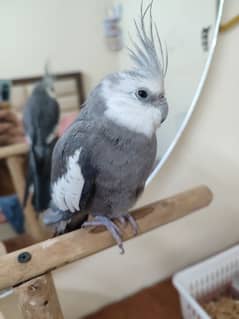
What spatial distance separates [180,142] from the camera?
0.73m

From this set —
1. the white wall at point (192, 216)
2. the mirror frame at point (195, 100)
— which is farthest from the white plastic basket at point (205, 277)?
the mirror frame at point (195, 100)

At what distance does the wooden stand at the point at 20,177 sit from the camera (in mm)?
556

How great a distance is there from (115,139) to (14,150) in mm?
251

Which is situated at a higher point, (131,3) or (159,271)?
Answer: (131,3)

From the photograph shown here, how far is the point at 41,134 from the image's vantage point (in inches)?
21.6

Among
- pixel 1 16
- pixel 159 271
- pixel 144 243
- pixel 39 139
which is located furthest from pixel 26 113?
pixel 159 271

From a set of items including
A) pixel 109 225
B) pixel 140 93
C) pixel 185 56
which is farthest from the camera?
pixel 185 56

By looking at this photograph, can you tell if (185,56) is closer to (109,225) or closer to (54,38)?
(54,38)

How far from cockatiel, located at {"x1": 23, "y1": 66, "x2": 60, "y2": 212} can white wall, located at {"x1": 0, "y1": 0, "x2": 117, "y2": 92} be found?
39 millimetres

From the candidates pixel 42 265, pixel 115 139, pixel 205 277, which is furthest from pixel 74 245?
pixel 205 277

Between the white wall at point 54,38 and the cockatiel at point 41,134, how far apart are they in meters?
0.04

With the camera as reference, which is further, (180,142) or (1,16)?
(180,142)

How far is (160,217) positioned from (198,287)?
36 cm

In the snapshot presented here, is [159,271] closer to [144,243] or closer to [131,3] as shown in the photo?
[144,243]
